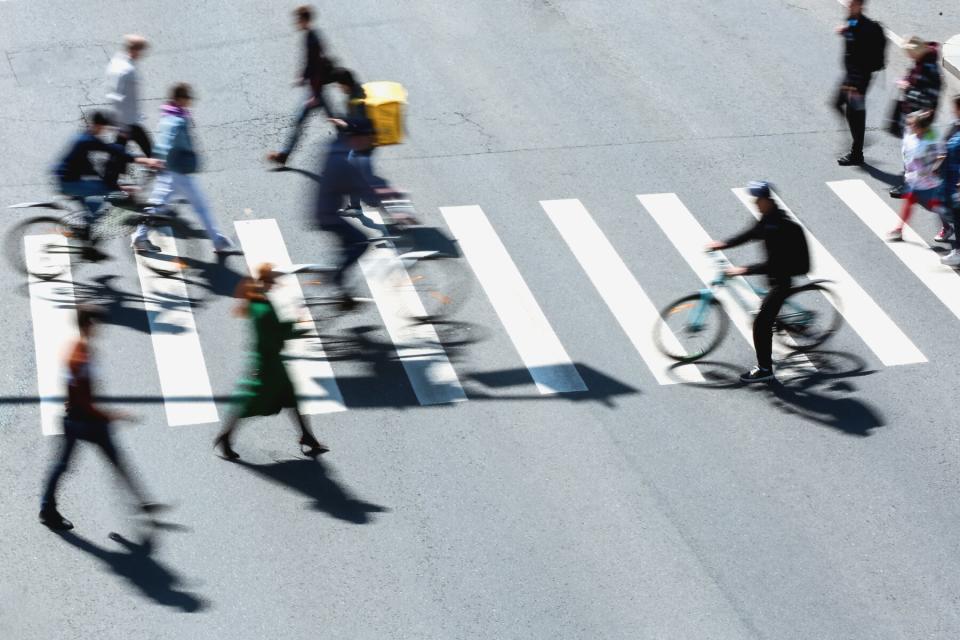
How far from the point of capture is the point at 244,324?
12570 mm

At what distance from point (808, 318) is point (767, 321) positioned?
2.23 ft

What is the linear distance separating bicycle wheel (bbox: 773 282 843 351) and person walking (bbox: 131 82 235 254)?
5975 mm

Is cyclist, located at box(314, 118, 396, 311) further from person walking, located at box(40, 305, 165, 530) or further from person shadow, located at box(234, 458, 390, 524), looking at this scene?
person walking, located at box(40, 305, 165, 530)

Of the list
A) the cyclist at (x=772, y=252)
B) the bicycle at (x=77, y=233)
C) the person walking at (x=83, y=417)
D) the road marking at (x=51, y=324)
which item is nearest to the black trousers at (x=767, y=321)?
the cyclist at (x=772, y=252)

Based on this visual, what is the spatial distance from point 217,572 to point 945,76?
44.2 ft

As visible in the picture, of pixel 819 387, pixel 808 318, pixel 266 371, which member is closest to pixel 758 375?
pixel 819 387

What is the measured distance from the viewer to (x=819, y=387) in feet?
39.3

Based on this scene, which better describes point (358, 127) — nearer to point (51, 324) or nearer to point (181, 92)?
point (181, 92)

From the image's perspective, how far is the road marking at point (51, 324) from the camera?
11.2 meters

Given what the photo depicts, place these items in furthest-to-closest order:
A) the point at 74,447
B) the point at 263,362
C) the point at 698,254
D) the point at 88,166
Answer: the point at 698,254 → the point at 88,166 → the point at 263,362 → the point at 74,447

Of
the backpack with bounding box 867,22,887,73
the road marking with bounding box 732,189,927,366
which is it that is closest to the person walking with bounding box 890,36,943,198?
the backpack with bounding box 867,22,887,73

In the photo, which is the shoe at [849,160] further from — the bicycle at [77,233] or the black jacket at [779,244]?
the bicycle at [77,233]

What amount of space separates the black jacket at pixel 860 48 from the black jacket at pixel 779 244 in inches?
201

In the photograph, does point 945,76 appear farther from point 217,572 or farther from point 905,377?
point 217,572
